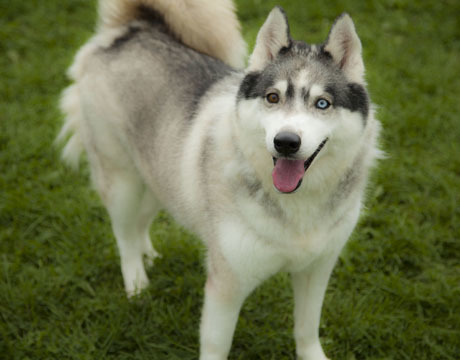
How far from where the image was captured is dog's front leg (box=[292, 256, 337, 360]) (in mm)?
2719

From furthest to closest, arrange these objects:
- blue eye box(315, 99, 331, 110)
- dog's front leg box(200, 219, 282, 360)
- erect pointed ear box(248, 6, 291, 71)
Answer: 1. dog's front leg box(200, 219, 282, 360)
2. erect pointed ear box(248, 6, 291, 71)
3. blue eye box(315, 99, 331, 110)

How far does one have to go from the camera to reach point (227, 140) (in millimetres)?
2488

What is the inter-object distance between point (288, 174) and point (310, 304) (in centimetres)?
99

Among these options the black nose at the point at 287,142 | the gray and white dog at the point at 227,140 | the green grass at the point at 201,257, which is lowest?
the green grass at the point at 201,257

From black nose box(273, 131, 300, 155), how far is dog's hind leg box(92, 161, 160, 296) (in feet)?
4.72

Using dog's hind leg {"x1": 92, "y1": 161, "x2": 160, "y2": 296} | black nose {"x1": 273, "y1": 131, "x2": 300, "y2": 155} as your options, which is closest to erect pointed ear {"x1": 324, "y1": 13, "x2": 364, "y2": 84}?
black nose {"x1": 273, "y1": 131, "x2": 300, "y2": 155}

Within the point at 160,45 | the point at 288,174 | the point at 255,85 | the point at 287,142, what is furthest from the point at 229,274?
the point at 160,45

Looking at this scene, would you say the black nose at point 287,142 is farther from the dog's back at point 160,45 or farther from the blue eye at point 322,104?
the dog's back at point 160,45

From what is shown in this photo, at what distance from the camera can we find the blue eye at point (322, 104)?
215 cm

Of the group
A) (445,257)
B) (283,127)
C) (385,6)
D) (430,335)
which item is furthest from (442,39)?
(283,127)

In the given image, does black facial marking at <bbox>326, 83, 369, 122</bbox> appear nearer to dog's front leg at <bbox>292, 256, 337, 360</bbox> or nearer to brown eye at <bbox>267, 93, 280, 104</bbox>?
brown eye at <bbox>267, 93, 280, 104</bbox>

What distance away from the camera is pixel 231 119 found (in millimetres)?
2473

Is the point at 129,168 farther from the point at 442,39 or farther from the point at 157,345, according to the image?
the point at 442,39

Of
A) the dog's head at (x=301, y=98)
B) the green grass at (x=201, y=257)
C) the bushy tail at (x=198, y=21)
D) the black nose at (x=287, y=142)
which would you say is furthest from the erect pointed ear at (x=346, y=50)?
the green grass at (x=201, y=257)
